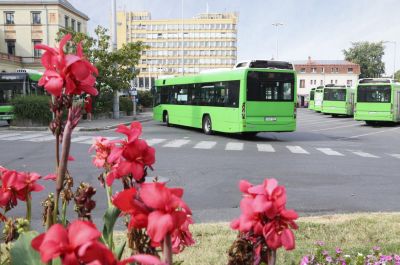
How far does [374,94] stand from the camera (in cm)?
3203

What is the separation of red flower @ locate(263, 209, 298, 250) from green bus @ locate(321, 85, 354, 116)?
4656 centimetres

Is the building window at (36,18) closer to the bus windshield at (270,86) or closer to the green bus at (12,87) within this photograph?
the green bus at (12,87)

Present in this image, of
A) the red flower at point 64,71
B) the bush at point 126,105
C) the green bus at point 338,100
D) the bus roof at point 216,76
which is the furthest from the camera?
the green bus at point 338,100

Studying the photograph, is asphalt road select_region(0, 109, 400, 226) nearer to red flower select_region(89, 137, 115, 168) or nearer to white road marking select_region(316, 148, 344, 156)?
white road marking select_region(316, 148, 344, 156)

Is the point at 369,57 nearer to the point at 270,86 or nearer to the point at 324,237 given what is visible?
the point at 270,86

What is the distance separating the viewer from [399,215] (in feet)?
21.5

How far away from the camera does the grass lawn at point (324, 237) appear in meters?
4.70

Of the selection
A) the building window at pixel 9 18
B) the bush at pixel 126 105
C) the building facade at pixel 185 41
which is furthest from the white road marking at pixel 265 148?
the building facade at pixel 185 41

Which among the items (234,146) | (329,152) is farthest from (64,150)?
(234,146)

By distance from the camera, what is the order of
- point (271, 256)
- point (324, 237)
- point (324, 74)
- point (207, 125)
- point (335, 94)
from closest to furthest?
point (271, 256) → point (324, 237) → point (207, 125) → point (335, 94) → point (324, 74)

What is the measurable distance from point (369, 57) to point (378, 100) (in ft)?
309

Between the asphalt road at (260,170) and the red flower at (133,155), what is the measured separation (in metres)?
5.16

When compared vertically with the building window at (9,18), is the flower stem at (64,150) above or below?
below

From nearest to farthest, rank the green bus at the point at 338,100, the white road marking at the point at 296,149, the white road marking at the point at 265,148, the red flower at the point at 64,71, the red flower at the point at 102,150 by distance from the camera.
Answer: the red flower at the point at 64,71, the red flower at the point at 102,150, the white road marking at the point at 296,149, the white road marking at the point at 265,148, the green bus at the point at 338,100
